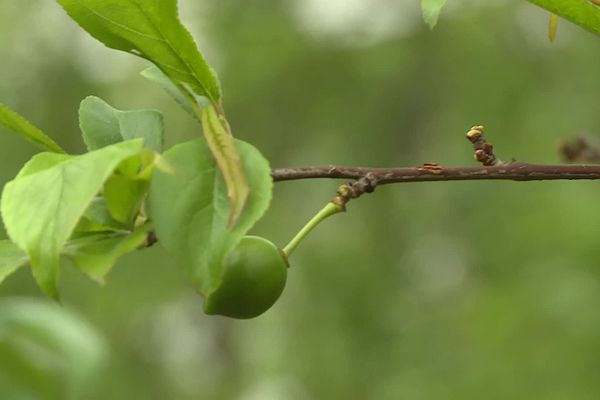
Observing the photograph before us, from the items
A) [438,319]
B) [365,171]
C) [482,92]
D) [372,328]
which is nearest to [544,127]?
[482,92]

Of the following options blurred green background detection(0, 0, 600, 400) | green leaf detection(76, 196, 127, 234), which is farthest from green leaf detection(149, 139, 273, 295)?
blurred green background detection(0, 0, 600, 400)

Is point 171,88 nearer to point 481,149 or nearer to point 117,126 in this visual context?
point 117,126

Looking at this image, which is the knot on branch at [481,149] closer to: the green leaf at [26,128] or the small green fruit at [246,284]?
the small green fruit at [246,284]

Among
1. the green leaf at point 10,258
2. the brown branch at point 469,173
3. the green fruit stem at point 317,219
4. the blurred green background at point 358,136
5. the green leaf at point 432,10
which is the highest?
the blurred green background at point 358,136

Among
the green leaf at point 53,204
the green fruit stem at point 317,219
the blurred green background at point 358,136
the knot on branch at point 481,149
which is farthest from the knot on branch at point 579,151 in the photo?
the blurred green background at point 358,136

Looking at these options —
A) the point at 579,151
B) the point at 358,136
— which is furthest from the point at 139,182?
the point at 358,136

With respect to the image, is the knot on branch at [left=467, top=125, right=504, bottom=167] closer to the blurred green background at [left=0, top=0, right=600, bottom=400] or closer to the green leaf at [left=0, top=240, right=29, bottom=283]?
the green leaf at [left=0, top=240, right=29, bottom=283]

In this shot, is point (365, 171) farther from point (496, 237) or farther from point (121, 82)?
point (121, 82)
